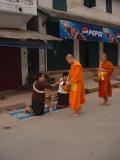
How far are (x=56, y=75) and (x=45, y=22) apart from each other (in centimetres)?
265

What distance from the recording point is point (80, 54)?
75.8ft

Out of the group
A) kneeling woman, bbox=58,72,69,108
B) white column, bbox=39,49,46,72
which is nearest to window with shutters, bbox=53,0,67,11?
white column, bbox=39,49,46,72

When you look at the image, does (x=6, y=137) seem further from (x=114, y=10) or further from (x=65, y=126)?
(x=114, y=10)

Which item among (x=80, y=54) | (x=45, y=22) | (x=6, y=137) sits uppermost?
(x=45, y=22)

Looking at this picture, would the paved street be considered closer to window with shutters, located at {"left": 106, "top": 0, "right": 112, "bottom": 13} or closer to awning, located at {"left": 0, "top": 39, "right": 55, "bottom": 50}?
awning, located at {"left": 0, "top": 39, "right": 55, "bottom": 50}

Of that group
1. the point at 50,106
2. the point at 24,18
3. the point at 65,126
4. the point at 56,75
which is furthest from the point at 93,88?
the point at 65,126

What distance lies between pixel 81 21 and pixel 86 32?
0.62 metres

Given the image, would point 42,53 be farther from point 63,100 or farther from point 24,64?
point 63,100

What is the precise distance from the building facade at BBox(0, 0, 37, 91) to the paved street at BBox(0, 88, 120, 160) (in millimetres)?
4958

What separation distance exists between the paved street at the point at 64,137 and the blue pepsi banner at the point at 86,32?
7.40 meters

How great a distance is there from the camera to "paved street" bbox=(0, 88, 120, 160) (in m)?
7.27

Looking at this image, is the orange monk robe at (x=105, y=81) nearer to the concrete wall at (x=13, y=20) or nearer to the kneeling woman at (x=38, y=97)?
the kneeling woman at (x=38, y=97)

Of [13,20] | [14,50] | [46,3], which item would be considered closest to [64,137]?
[13,20]

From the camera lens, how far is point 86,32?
818 inches
